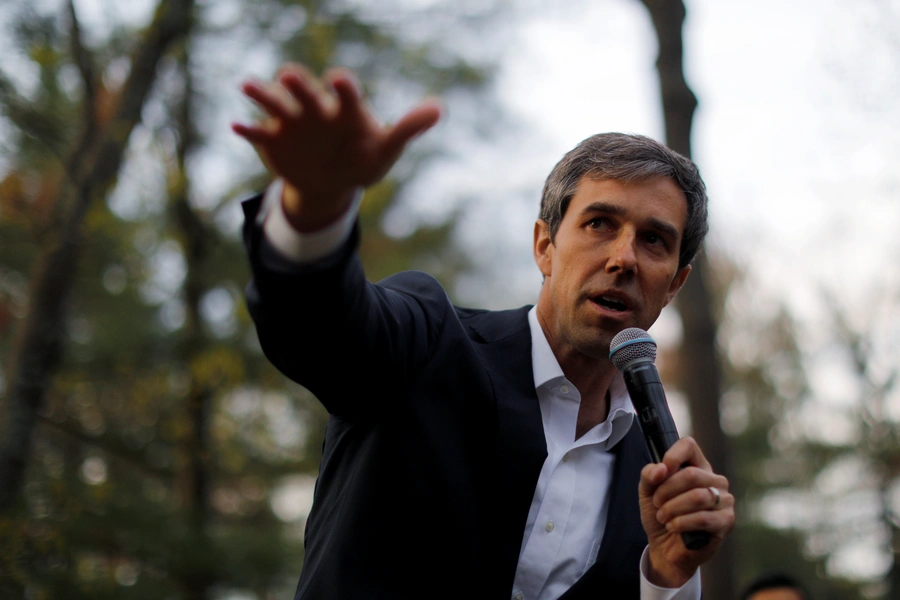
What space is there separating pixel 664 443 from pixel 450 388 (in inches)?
21.6

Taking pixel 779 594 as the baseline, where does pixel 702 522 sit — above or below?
above

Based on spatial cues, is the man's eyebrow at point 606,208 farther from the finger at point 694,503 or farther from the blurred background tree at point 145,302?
the blurred background tree at point 145,302

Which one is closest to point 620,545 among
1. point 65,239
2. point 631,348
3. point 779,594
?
point 631,348

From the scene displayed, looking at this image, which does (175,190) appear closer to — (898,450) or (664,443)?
(664,443)

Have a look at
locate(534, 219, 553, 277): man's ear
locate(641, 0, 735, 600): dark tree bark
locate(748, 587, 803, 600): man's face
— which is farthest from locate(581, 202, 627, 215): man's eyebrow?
locate(748, 587, 803, 600): man's face

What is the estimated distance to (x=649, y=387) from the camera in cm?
211

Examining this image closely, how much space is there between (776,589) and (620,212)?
12.7ft

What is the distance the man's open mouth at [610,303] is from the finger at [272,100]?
1259 millimetres

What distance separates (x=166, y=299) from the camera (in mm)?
11297

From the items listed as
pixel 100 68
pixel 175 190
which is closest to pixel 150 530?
pixel 175 190

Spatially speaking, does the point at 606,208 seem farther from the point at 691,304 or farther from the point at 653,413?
the point at 691,304

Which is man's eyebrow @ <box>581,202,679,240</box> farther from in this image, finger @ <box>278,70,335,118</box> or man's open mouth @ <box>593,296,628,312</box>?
finger @ <box>278,70,335,118</box>

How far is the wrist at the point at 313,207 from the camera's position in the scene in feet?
4.97

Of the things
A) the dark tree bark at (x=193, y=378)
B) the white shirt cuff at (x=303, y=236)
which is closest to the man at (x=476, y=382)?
the white shirt cuff at (x=303, y=236)
